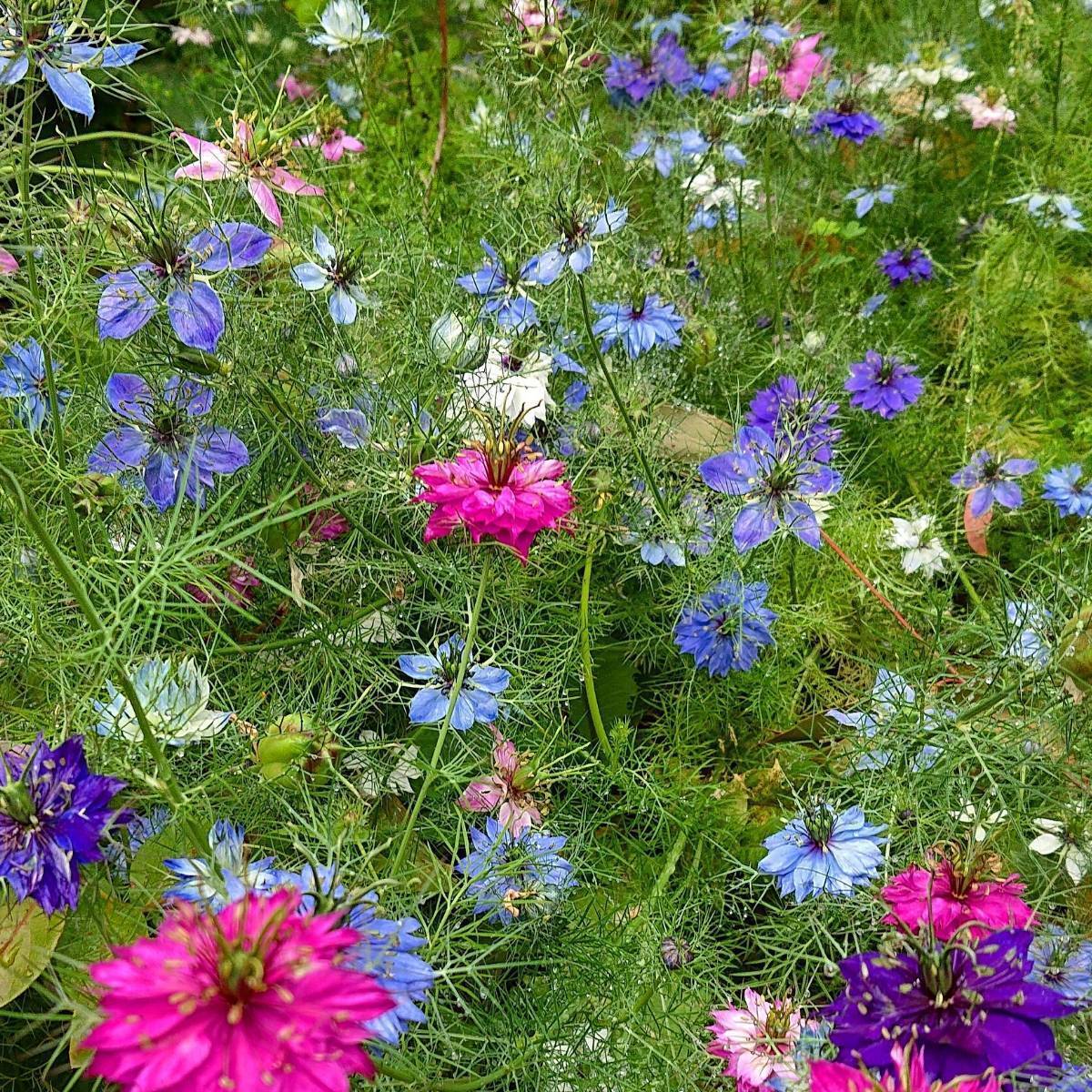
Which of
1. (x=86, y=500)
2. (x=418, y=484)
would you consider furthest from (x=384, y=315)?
(x=86, y=500)

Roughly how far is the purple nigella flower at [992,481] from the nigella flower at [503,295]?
0.71 metres

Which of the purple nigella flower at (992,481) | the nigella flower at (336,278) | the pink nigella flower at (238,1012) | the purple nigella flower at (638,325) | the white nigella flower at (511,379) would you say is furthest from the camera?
the purple nigella flower at (992,481)

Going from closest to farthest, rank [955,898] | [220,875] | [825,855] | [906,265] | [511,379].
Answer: [220,875]
[955,898]
[825,855]
[511,379]
[906,265]

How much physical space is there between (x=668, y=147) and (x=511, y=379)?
83cm

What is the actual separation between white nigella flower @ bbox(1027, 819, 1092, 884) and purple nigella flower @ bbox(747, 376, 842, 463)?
0.46 meters

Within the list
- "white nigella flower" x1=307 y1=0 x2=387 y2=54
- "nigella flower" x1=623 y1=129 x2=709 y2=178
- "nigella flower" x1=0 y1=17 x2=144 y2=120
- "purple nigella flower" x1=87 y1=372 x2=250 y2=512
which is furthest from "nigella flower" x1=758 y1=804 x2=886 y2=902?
"white nigella flower" x1=307 y1=0 x2=387 y2=54

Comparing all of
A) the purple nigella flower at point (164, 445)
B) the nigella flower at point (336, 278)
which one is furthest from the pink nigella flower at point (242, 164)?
the purple nigella flower at point (164, 445)

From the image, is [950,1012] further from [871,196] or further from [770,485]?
[871,196]

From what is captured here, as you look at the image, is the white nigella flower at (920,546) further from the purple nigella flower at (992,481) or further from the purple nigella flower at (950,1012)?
the purple nigella flower at (950,1012)

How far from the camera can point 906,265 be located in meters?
1.93

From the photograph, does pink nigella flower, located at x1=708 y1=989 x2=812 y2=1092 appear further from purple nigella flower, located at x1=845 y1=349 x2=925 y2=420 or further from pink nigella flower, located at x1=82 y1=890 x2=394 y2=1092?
purple nigella flower, located at x1=845 y1=349 x2=925 y2=420

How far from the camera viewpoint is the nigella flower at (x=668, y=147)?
1818mm

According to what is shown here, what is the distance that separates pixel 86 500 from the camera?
3.40ft

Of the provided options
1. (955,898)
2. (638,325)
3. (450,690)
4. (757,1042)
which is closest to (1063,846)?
(955,898)
